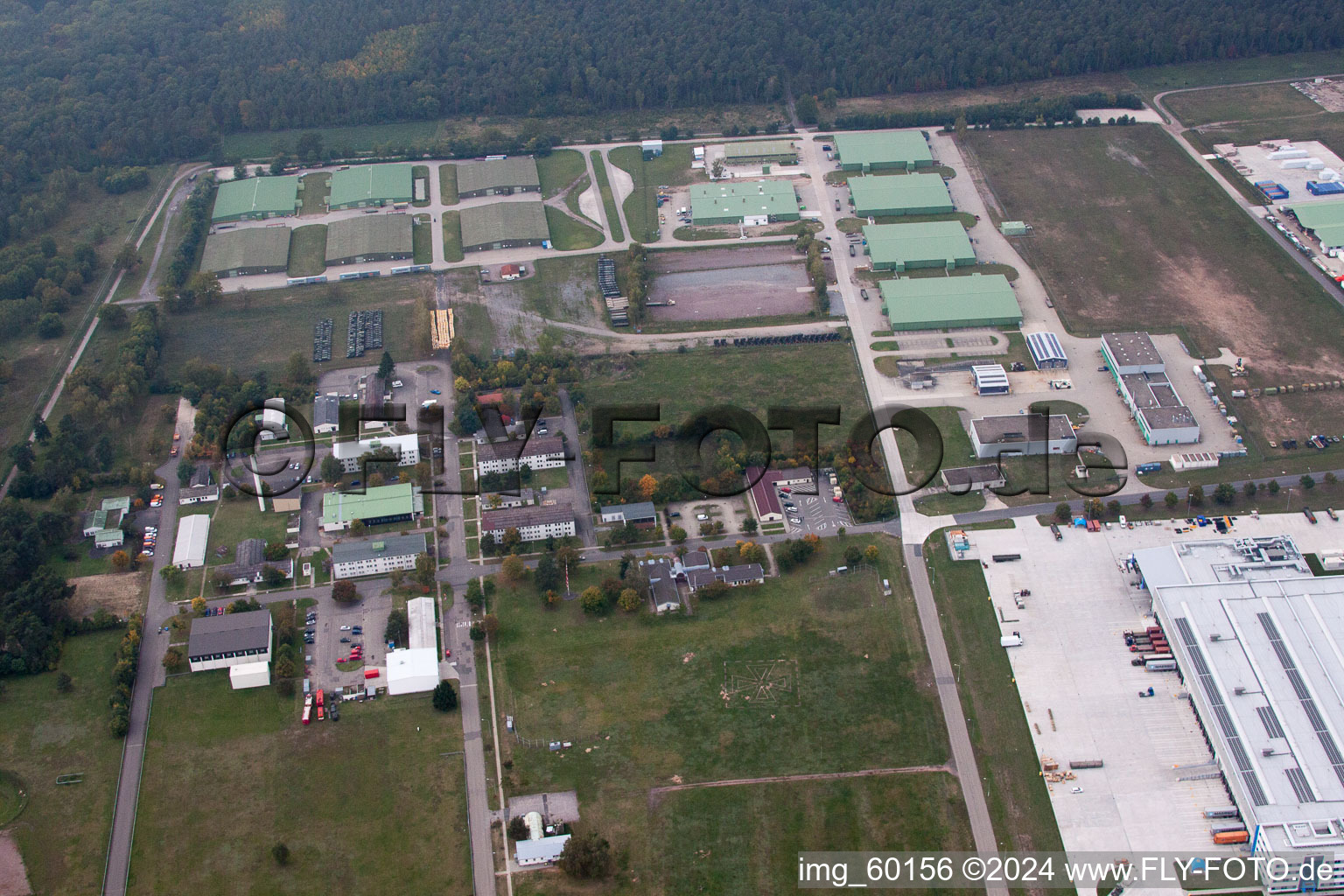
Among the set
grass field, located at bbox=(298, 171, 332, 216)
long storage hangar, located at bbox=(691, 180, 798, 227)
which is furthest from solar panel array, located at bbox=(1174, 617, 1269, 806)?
grass field, located at bbox=(298, 171, 332, 216)

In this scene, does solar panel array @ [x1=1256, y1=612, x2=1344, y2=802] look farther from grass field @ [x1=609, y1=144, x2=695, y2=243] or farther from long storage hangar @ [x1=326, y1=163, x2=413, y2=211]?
long storage hangar @ [x1=326, y1=163, x2=413, y2=211]

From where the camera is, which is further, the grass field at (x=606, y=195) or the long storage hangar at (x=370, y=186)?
the long storage hangar at (x=370, y=186)

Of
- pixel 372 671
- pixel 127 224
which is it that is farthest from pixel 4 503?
pixel 127 224

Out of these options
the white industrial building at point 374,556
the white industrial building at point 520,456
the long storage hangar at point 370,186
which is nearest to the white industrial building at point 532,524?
the white industrial building at point 374,556

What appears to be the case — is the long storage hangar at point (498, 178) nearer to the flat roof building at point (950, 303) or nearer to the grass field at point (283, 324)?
the grass field at point (283, 324)

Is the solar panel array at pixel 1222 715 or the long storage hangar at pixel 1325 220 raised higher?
the long storage hangar at pixel 1325 220

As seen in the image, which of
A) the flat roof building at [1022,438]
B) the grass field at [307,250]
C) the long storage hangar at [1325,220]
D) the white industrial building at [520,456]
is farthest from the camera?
the grass field at [307,250]
